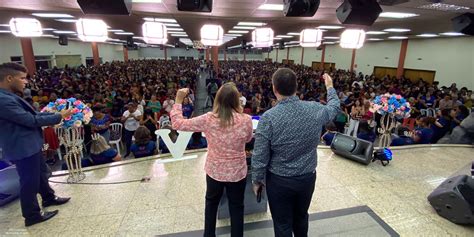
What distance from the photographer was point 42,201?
288 centimetres

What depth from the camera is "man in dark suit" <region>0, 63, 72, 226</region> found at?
2127 mm

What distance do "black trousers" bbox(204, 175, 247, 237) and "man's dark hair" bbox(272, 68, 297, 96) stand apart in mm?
799

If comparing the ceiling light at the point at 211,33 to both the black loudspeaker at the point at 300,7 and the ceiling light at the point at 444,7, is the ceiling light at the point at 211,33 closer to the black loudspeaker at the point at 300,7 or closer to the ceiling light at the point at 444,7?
the black loudspeaker at the point at 300,7

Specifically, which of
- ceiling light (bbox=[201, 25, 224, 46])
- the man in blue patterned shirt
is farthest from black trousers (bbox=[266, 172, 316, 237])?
ceiling light (bbox=[201, 25, 224, 46])

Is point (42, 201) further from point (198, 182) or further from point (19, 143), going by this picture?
point (198, 182)

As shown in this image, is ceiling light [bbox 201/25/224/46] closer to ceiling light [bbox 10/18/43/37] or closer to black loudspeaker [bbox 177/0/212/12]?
black loudspeaker [bbox 177/0/212/12]

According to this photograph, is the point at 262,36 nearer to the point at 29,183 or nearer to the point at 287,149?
the point at 287,149

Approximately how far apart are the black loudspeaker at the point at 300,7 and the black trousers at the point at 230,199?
3.15 metres

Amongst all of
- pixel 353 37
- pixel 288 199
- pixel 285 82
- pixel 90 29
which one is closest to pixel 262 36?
pixel 353 37

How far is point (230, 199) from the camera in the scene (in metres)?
1.95

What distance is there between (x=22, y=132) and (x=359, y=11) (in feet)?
16.7

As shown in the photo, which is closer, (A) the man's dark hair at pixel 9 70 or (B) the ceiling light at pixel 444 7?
(A) the man's dark hair at pixel 9 70

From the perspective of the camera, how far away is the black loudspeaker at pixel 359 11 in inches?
167

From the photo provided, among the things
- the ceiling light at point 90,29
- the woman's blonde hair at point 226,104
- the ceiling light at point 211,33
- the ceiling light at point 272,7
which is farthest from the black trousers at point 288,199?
the ceiling light at point 90,29
